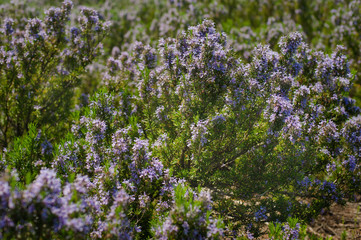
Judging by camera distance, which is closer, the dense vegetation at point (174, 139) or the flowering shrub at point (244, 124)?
the dense vegetation at point (174, 139)

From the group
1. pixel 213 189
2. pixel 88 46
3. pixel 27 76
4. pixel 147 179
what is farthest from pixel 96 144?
pixel 88 46

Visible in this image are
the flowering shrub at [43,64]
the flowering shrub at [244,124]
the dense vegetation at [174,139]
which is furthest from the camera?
the flowering shrub at [43,64]

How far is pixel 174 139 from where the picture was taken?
462 centimetres

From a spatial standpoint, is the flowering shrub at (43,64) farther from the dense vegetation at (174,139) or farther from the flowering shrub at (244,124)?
the flowering shrub at (244,124)

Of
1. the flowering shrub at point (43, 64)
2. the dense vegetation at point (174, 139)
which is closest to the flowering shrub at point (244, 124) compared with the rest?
the dense vegetation at point (174, 139)

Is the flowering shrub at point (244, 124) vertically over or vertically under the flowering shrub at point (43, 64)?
under

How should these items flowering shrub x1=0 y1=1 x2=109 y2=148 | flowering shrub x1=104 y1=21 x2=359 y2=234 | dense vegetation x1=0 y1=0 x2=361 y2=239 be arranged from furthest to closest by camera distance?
flowering shrub x1=0 y1=1 x2=109 y2=148, flowering shrub x1=104 y1=21 x2=359 y2=234, dense vegetation x1=0 y1=0 x2=361 y2=239

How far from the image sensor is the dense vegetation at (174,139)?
2676 mm

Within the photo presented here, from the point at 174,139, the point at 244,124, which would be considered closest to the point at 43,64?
the point at 174,139

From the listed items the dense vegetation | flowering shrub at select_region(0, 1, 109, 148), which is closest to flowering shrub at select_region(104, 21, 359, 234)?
the dense vegetation

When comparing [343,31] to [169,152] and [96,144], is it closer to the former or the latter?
[169,152]

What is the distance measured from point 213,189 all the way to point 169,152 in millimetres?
1029

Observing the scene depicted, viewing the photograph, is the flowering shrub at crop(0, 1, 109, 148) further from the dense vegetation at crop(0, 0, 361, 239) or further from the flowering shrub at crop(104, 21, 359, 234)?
the flowering shrub at crop(104, 21, 359, 234)

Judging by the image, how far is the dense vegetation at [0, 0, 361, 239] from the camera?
8.78ft
